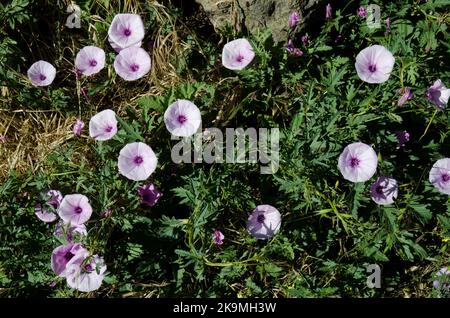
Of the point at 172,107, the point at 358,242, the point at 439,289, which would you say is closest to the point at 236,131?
the point at 172,107

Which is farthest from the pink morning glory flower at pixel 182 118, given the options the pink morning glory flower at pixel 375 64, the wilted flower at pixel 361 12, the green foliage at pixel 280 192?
the wilted flower at pixel 361 12

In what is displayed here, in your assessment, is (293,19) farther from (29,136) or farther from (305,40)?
(29,136)

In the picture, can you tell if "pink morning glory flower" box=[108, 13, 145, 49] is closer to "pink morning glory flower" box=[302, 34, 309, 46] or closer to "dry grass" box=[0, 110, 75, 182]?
"dry grass" box=[0, 110, 75, 182]

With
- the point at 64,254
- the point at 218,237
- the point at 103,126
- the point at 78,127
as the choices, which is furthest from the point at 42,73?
the point at 218,237

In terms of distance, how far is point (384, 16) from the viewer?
2939mm

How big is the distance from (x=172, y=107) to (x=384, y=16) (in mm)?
1227

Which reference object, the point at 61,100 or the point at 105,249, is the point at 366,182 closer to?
the point at 105,249

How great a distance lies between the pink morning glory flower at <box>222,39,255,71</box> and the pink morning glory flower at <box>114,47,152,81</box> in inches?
15.5

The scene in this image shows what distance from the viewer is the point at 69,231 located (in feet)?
8.19

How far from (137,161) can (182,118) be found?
0.97ft

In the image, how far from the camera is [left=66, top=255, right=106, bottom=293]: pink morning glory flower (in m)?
2.43

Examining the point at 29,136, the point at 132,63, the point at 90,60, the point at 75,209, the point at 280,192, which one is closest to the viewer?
the point at 75,209

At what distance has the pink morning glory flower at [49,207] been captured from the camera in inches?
102

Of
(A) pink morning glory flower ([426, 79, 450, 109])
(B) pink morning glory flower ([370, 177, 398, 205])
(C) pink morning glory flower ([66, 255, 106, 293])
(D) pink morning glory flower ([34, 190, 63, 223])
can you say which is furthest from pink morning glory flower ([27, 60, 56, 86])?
(A) pink morning glory flower ([426, 79, 450, 109])
